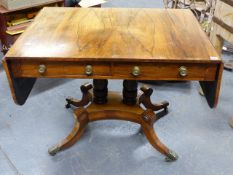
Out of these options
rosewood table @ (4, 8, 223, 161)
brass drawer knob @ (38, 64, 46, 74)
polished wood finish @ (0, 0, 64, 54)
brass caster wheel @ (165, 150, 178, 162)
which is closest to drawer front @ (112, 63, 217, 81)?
rosewood table @ (4, 8, 223, 161)

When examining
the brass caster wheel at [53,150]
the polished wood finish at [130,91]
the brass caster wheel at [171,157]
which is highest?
the polished wood finish at [130,91]

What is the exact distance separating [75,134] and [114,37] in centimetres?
64

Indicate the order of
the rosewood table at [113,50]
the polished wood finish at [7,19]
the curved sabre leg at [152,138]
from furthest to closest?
1. the polished wood finish at [7,19]
2. the curved sabre leg at [152,138]
3. the rosewood table at [113,50]

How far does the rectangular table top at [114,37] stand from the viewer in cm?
108

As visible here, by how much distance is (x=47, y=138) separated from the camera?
1.67 meters

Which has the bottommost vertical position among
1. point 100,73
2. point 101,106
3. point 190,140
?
point 190,140

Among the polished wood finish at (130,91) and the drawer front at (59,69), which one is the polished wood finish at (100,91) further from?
the drawer front at (59,69)

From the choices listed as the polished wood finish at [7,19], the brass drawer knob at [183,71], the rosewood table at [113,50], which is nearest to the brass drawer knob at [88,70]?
the rosewood table at [113,50]

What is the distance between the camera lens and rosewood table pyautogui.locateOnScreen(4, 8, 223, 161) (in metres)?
1.08

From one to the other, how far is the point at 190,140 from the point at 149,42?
777 millimetres

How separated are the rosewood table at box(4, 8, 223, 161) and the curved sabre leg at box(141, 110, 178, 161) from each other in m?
0.01

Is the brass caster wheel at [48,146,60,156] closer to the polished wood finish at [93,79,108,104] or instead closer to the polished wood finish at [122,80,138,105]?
the polished wood finish at [93,79,108,104]

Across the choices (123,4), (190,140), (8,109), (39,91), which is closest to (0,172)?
(8,109)

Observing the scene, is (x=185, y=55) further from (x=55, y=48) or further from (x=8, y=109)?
(x=8, y=109)
